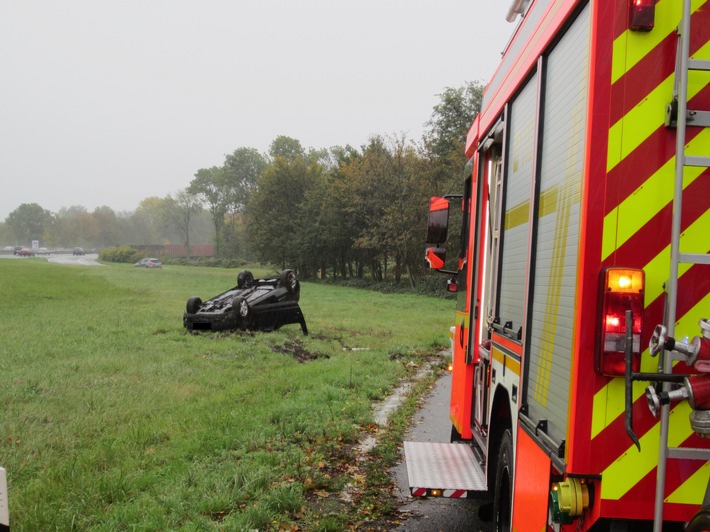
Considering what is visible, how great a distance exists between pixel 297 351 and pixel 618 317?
1163 centimetres

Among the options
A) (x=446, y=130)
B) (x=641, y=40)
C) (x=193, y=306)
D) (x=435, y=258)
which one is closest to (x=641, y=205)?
(x=641, y=40)

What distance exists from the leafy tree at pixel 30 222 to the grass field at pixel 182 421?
503ft

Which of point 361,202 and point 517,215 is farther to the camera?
point 361,202

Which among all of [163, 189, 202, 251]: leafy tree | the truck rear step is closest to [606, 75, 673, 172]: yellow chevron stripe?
the truck rear step

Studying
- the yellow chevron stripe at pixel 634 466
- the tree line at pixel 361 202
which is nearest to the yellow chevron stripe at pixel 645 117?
the yellow chevron stripe at pixel 634 466

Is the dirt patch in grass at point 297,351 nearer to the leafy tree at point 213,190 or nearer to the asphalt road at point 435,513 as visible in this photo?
the asphalt road at point 435,513

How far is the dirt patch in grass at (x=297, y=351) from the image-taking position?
1285 centimetres

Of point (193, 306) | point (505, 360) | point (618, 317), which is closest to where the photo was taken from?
point (618, 317)

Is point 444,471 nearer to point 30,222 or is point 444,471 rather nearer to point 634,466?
point 634,466

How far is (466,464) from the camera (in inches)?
177

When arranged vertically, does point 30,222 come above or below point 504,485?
above

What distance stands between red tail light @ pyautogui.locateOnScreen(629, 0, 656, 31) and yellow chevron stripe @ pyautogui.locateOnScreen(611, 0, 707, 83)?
3cm

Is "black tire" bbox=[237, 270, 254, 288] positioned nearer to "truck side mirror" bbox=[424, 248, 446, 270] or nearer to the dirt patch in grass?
the dirt patch in grass

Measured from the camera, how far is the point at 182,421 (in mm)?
7168
